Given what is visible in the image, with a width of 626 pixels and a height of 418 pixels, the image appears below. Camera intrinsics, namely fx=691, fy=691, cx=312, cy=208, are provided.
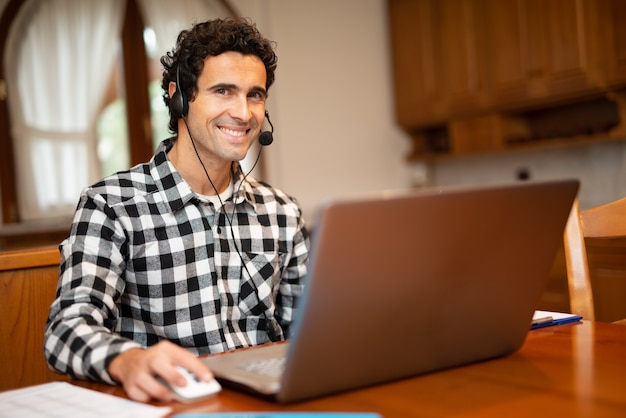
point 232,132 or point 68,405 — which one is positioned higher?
point 232,132

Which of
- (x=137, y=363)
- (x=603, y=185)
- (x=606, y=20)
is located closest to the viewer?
(x=137, y=363)

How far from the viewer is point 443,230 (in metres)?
0.70

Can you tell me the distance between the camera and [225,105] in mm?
1402

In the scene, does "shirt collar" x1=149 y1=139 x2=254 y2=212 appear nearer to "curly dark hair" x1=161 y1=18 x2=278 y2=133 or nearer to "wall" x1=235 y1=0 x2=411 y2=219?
"curly dark hair" x1=161 y1=18 x2=278 y2=133

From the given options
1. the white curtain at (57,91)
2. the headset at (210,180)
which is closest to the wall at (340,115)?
the white curtain at (57,91)

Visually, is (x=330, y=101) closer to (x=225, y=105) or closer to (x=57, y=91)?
(x=57, y=91)

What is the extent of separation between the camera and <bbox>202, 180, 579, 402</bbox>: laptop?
25.4 inches

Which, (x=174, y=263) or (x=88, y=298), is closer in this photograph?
(x=88, y=298)

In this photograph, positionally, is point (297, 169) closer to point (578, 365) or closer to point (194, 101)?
point (194, 101)

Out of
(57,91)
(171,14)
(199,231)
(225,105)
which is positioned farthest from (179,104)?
(171,14)

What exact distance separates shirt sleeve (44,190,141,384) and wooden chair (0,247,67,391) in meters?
0.38

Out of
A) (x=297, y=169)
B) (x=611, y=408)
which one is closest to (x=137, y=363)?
(x=611, y=408)

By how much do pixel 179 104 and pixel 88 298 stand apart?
51 centimetres

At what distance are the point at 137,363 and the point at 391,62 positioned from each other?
13.5 feet
